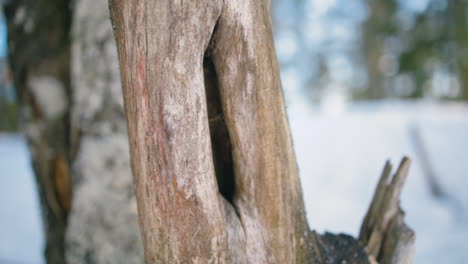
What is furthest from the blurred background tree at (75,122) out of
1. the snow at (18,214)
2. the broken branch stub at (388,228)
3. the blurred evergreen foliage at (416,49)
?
the blurred evergreen foliage at (416,49)

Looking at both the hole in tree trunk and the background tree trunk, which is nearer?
the hole in tree trunk

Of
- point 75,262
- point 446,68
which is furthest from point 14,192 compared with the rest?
point 446,68

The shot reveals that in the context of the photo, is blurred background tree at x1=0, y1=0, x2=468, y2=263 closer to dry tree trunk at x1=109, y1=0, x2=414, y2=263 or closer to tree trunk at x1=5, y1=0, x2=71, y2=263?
tree trunk at x1=5, y1=0, x2=71, y2=263

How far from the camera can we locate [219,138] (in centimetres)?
91

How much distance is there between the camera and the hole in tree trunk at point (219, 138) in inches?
34.2

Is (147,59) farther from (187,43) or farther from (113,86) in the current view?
(113,86)

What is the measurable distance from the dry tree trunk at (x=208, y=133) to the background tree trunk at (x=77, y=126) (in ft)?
2.73

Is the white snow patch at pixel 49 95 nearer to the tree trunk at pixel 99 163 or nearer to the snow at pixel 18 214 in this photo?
the tree trunk at pixel 99 163

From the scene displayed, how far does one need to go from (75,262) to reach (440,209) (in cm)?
379

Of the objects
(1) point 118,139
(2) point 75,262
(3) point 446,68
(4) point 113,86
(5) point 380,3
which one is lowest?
(2) point 75,262

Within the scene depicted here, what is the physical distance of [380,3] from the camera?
1057cm

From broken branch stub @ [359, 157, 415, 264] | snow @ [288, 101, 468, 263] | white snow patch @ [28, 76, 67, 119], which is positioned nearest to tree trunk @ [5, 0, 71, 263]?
white snow patch @ [28, 76, 67, 119]

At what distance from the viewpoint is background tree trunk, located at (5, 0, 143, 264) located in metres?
1.58

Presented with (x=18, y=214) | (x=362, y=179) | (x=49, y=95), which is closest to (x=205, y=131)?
(x=49, y=95)
